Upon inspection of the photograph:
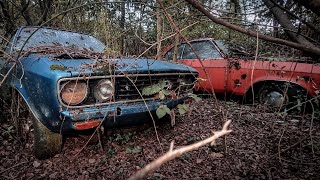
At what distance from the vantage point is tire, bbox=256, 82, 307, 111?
4017 mm

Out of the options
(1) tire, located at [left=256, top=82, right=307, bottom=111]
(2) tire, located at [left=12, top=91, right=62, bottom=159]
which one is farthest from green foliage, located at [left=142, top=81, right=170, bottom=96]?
(1) tire, located at [left=256, top=82, right=307, bottom=111]

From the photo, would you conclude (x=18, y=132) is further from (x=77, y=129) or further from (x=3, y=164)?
(x=77, y=129)

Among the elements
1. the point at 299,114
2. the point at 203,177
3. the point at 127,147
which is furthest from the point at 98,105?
the point at 299,114

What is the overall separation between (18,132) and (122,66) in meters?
1.68

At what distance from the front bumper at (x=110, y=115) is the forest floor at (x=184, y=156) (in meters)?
0.40

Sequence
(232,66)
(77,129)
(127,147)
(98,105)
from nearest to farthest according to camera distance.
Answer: (77,129) → (98,105) → (127,147) → (232,66)

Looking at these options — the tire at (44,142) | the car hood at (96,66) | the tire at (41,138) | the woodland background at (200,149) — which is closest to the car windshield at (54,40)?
the woodland background at (200,149)

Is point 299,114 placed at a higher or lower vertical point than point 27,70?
lower

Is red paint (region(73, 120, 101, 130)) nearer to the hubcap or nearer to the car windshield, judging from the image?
the car windshield

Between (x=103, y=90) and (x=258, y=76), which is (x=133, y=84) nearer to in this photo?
(x=103, y=90)

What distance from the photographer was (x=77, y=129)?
2.20 meters

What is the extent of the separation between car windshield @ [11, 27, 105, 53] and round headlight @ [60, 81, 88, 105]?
Answer: 1310 millimetres

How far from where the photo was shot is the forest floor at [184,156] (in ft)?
7.69

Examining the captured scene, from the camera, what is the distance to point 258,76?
4.37 metres
